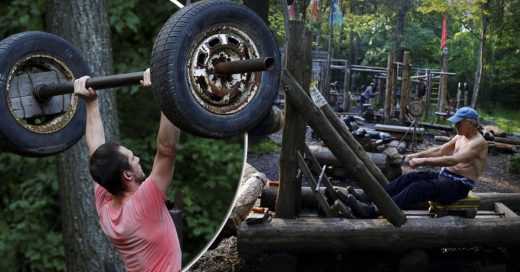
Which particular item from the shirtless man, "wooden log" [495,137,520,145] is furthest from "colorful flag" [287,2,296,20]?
"wooden log" [495,137,520,145]

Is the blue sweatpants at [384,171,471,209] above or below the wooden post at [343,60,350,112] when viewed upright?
below

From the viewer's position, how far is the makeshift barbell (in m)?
1.21

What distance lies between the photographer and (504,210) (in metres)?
4.26

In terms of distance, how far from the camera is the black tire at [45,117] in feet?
4.80

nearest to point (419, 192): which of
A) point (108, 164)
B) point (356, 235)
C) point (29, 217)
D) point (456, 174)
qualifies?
point (456, 174)

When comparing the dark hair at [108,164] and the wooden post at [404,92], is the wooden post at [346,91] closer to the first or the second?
the wooden post at [404,92]

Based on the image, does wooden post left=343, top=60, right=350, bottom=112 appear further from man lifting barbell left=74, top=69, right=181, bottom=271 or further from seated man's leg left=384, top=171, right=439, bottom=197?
man lifting barbell left=74, top=69, right=181, bottom=271

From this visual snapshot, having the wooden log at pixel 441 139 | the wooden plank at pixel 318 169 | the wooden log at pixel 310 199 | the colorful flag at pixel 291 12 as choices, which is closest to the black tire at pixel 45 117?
the colorful flag at pixel 291 12

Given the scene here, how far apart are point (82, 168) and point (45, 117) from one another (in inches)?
30.3

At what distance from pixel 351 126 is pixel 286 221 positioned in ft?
7.17

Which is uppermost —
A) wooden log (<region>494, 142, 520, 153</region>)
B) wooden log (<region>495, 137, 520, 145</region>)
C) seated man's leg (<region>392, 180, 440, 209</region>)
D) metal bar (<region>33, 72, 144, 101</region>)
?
metal bar (<region>33, 72, 144, 101</region>)

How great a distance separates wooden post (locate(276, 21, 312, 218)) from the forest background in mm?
169

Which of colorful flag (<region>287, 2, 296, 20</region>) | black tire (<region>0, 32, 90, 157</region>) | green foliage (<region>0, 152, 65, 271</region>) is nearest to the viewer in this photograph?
black tire (<region>0, 32, 90, 157</region>)

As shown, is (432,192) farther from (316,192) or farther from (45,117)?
(45,117)
